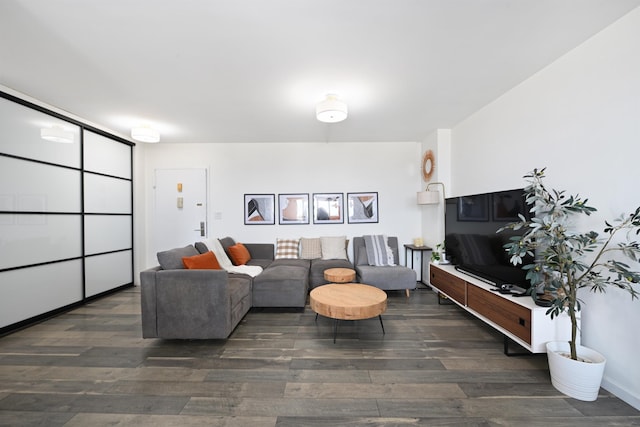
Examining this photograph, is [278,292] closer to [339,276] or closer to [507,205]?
[339,276]

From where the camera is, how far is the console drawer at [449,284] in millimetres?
2648

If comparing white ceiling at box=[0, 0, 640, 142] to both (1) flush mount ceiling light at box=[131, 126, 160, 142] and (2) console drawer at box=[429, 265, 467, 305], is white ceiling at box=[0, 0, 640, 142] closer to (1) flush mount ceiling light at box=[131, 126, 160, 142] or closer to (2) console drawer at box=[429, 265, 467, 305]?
(1) flush mount ceiling light at box=[131, 126, 160, 142]

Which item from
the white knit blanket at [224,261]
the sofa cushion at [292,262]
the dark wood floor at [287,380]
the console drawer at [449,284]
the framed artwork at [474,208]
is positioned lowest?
the dark wood floor at [287,380]

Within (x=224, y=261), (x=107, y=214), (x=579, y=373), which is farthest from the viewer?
(x=107, y=214)

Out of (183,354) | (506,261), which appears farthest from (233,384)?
(506,261)

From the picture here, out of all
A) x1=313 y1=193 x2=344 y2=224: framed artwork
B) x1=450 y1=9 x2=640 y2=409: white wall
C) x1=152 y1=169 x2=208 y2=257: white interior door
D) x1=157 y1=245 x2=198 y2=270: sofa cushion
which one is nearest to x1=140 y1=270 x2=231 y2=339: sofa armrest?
x1=157 y1=245 x2=198 y2=270: sofa cushion

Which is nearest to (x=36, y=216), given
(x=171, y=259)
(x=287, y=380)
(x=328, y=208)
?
(x=171, y=259)

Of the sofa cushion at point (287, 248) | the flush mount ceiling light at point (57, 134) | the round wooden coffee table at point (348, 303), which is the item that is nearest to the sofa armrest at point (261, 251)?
the sofa cushion at point (287, 248)

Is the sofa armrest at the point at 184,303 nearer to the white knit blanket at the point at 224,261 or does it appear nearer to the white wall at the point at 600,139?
the white knit blanket at the point at 224,261

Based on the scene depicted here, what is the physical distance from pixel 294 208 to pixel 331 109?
2.26 m

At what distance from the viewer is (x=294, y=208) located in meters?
4.39

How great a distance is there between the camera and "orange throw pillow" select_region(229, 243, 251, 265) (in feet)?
12.4

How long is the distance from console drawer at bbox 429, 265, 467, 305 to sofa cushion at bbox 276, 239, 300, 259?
7.00 ft

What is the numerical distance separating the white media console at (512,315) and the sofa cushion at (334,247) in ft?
5.89
